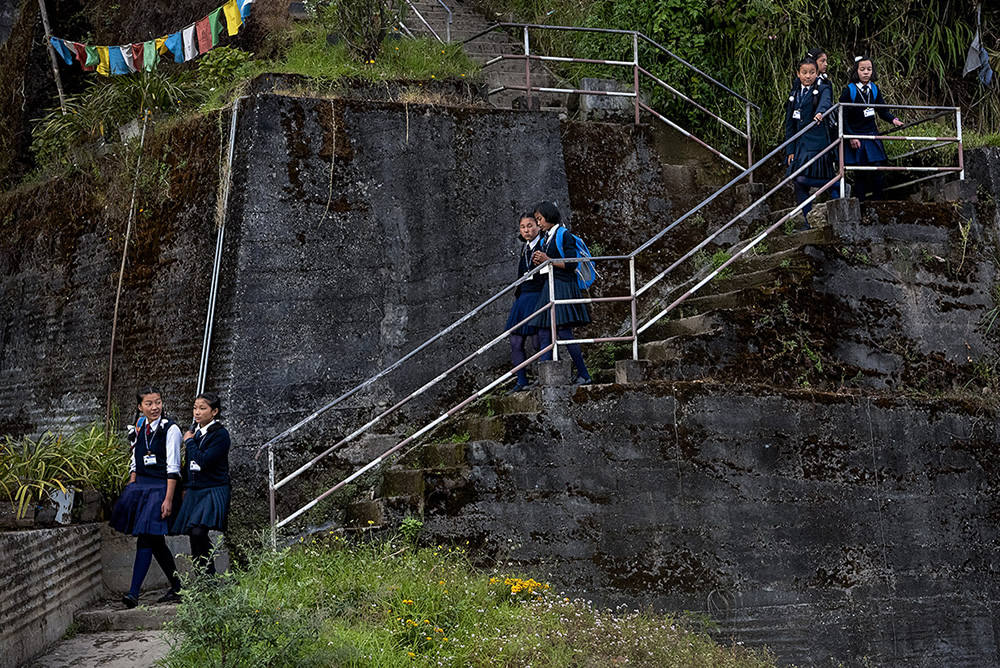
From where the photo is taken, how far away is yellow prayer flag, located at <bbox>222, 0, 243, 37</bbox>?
39.6ft

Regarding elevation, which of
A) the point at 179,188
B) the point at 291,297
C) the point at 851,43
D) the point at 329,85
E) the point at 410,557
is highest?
the point at 851,43

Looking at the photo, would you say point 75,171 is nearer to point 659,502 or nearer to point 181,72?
point 181,72

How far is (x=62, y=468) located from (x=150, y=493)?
1.07 metres

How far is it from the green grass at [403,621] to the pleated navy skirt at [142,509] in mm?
1157

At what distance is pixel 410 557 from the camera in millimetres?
8242

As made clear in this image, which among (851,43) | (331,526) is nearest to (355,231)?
(331,526)

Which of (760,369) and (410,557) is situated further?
(760,369)

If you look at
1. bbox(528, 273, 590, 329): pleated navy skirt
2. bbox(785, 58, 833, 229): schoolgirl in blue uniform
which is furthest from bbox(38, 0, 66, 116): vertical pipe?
bbox(785, 58, 833, 229): schoolgirl in blue uniform

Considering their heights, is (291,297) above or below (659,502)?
above

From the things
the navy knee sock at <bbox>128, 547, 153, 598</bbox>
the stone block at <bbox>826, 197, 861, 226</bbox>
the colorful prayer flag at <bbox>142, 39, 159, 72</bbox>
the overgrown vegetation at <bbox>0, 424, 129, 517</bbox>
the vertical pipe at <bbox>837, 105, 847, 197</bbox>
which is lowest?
the navy knee sock at <bbox>128, 547, 153, 598</bbox>

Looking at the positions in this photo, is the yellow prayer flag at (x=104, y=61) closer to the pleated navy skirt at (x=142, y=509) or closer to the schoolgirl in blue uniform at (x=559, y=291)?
the pleated navy skirt at (x=142, y=509)

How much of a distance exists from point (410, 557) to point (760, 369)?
3.34 metres

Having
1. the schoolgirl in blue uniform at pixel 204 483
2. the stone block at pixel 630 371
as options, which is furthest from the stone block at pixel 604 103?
the schoolgirl in blue uniform at pixel 204 483

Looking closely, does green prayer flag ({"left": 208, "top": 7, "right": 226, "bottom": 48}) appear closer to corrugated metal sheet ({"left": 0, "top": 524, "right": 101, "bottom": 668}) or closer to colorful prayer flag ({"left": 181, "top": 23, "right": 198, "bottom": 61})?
Answer: colorful prayer flag ({"left": 181, "top": 23, "right": 198, "bottom": 61})
